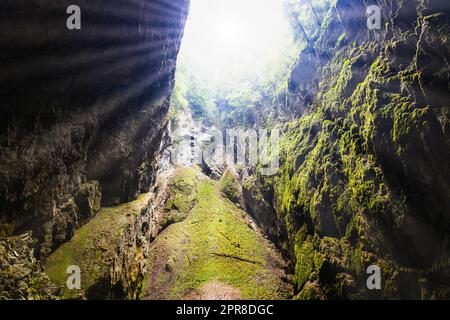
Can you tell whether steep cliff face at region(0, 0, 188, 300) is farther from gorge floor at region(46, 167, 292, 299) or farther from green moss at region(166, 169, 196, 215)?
green moss at region(166, 169, 196, 215)

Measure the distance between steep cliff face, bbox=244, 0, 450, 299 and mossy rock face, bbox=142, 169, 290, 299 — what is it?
164 cm

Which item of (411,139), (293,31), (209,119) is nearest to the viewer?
(411,139)

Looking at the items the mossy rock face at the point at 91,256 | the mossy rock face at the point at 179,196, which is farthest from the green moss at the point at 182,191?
the mossy rock face at the point at 91,256

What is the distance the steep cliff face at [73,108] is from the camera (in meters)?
7.92

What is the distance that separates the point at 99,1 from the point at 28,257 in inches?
360

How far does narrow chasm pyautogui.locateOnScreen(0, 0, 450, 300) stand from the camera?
8.32 meters

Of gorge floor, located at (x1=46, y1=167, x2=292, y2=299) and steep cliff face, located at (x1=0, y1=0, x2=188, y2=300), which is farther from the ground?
steep cliff face, located at (x1=0, y1=0, x2=188, y2=300)

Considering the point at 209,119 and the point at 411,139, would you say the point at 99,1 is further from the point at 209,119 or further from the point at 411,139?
the point at 209,119

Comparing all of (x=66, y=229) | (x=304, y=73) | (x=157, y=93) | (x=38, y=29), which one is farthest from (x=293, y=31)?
(x=66, y=229)

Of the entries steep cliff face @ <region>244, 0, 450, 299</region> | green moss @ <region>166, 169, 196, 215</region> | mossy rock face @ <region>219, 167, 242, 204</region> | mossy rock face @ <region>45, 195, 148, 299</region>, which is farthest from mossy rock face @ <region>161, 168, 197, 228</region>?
steep cliff face @ <region>244, 0, 450, 299</region>

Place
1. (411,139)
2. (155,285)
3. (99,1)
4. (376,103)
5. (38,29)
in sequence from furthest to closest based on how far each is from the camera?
(155,285) < (376,103) < (99,1) < (411,139) < (38,29)

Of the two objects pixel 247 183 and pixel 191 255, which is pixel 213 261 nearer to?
pixel 191 255

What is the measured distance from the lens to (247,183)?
20625mm

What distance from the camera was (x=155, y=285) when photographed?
44.0ft
